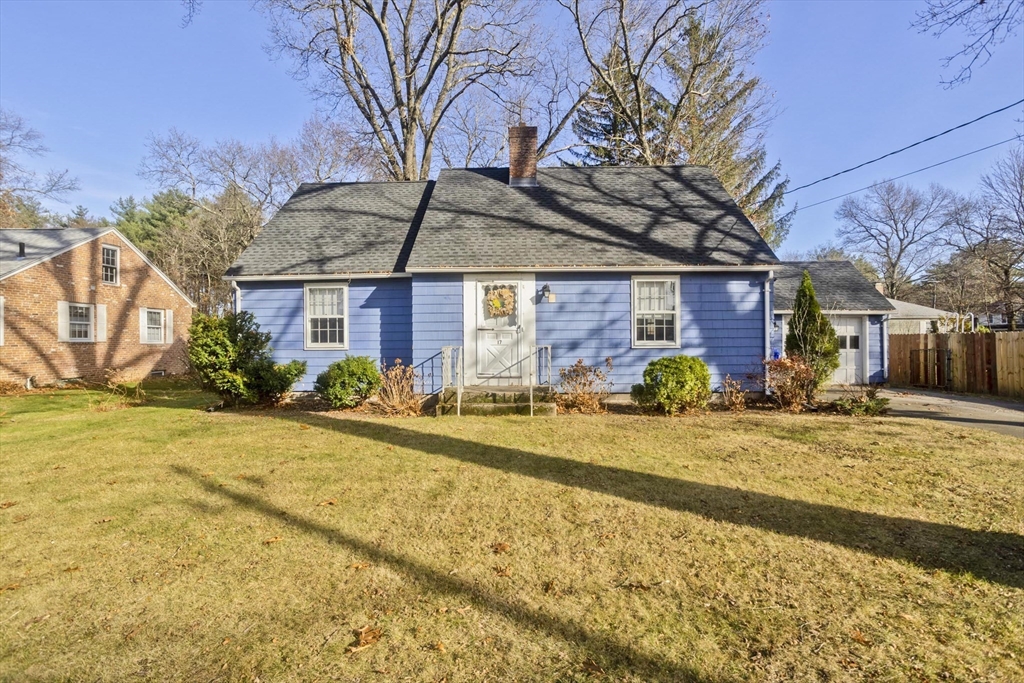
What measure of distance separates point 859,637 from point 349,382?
893 centimetres

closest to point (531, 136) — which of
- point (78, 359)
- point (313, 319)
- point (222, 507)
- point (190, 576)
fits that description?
point (313, 319)

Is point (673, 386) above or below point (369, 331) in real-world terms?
below

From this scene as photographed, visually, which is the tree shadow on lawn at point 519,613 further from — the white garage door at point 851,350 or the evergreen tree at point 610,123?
the evergreen tree at point 610,123

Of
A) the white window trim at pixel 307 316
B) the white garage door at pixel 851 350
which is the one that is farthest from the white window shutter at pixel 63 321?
the white garage door at pixel 851 350

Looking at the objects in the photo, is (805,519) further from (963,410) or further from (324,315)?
(324,315)

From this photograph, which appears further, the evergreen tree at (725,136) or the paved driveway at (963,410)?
the evergreen tree at (725,136)

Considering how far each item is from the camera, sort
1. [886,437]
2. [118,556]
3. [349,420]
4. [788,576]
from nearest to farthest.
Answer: [788,576], [118,556], [886,437], [349,420]

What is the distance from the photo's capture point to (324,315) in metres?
12.0

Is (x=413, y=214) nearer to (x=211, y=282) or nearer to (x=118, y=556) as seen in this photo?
Result: (x=118, y=556)

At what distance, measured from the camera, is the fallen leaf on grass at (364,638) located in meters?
2.76

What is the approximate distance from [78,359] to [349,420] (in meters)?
14.9

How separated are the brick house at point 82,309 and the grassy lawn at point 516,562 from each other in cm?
1280

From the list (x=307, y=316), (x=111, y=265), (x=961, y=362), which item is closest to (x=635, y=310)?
(x=307, y=316)

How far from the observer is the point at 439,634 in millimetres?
2891
